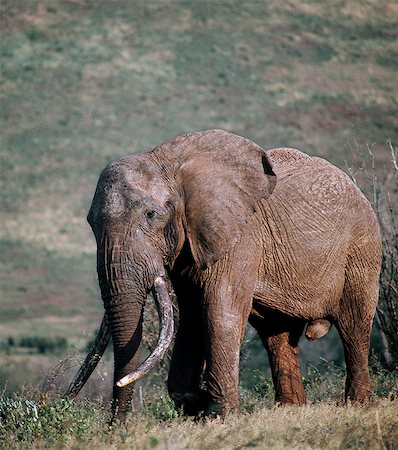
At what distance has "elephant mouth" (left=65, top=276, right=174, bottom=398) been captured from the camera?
843cm

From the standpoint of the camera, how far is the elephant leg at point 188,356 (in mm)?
9781

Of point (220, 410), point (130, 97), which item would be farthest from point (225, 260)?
point (130, 97)

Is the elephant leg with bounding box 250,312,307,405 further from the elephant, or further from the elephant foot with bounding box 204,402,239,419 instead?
the elephant foot with bounding box 204,402,239,419

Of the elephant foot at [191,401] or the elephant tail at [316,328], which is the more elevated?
the elephant tail at [316,328]

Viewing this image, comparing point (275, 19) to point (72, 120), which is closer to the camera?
point (72, 120)

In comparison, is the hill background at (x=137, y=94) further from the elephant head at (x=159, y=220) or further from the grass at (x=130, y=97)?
the elephant head at (x=159, y=220)

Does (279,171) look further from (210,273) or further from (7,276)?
(7,276)

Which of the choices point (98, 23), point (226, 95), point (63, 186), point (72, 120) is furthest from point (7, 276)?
point (98, 23)

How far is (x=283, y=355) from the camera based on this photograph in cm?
1090

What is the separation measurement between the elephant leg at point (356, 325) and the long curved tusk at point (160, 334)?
2396mm

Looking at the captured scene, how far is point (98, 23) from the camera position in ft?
213

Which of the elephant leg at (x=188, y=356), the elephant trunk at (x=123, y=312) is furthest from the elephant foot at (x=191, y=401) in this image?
the elephant trunk at (x=123, y=312)

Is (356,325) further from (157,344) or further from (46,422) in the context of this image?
(46,422)

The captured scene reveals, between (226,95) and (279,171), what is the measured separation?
47364mm
